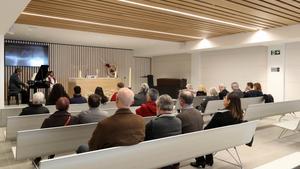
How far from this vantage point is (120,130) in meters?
2.33

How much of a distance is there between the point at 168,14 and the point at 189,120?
12.3 ft

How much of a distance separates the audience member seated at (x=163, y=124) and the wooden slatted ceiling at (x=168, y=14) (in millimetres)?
3063

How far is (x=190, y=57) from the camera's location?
13.1 meters

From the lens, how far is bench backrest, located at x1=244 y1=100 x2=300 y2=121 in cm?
546

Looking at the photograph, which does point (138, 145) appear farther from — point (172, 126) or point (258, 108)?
point (258, 108)

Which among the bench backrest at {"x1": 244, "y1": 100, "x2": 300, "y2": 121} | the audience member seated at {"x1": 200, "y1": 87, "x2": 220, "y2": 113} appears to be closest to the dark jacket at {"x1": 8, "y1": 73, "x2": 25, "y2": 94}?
the audience member seated at {"x1": 200, "y1": 87, "x2": 220, "y2": 113}

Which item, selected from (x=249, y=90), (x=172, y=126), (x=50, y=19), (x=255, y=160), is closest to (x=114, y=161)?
(x=172, y=126)

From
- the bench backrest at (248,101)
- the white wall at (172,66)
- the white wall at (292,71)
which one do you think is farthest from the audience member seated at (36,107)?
the white wall at (172,66)

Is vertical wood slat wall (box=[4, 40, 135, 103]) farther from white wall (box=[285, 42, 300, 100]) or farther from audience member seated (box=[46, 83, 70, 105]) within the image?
white wall (box=[285, 42, 300, 100])

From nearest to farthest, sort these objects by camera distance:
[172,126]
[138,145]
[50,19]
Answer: [138,145] < [172,126] < [50,19]

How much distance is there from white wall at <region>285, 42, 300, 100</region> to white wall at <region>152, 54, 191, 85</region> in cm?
479

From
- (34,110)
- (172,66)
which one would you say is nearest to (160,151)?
(34,110)

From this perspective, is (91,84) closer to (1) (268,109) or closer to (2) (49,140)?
(1) (268,109)

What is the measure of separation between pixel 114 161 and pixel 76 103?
360 cm
